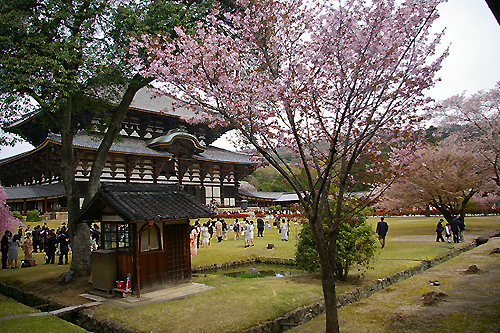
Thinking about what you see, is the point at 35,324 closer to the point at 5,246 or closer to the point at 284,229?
the point at 5,246

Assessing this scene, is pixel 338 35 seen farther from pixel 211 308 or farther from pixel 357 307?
pixel 211 308

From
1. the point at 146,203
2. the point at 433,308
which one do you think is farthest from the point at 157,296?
the point at 433,308

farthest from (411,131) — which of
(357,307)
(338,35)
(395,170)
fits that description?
(357,307)

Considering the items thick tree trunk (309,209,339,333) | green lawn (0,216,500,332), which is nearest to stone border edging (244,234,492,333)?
green lawn (0,216,500,332)

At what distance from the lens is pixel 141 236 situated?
9.27 meters

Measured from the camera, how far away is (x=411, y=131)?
5.61 metres

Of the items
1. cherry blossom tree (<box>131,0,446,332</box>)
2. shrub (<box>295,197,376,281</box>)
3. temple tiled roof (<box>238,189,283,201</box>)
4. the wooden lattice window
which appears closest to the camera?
cherry blossom tree (<box>131,0,446,332</box>)

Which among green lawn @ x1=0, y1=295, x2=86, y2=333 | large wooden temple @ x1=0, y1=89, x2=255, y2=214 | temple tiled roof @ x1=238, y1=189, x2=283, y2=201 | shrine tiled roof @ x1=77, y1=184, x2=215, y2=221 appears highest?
large wooden temple @ x1=0, y1=89, x2=255, y2=214

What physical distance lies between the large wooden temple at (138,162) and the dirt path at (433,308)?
65.5 feet

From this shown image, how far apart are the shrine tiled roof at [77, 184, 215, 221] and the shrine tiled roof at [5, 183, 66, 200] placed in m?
19.3

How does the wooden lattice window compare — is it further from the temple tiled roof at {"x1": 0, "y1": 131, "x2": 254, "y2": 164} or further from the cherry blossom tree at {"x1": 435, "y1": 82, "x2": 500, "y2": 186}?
the cherry blossom tree at {"x1": 435, "y1": 82, "x2": 500, "y2": 186}

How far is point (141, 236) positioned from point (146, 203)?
0.94 metres

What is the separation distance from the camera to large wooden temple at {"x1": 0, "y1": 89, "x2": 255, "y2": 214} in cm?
2758

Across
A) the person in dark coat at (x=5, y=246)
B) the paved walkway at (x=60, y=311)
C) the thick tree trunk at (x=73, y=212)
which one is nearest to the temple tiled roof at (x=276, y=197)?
the person in dark coat at (x=5, y=246)
